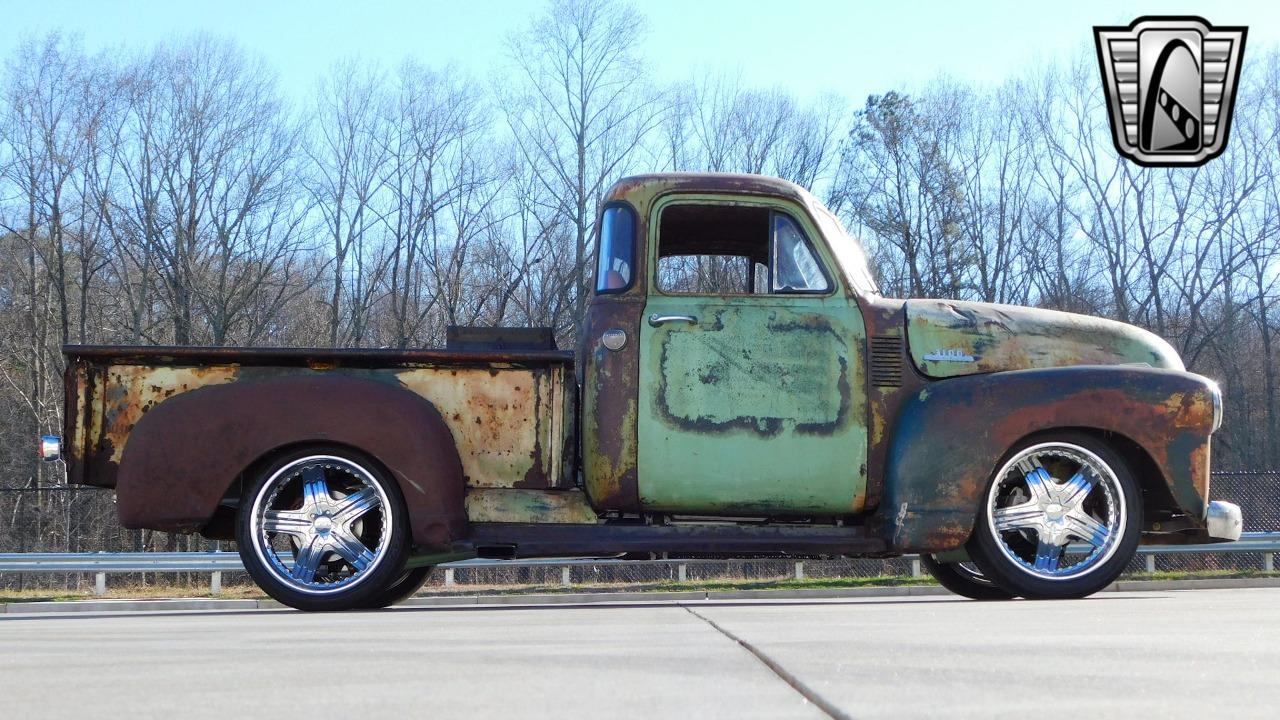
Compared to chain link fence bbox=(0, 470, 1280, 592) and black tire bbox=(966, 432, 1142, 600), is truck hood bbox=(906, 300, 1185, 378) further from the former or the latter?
chain link fence bbox=(0, 470, 1280, 592)

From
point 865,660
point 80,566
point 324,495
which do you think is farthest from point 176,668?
point 80,566

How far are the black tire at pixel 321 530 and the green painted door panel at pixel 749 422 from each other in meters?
1.16

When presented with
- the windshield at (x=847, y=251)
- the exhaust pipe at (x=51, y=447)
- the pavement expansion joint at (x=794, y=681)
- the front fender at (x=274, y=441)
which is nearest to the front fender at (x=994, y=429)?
the windshield at (x=847, y=251)

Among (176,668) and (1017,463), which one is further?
(1017,463)

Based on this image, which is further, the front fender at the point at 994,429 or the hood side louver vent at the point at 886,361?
the hood side louver vent at the point at 886,361

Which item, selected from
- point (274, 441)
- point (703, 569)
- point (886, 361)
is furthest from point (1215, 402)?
point (703, 569)

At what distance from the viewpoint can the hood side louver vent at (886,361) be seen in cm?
592

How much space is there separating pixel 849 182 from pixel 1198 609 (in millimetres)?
29531

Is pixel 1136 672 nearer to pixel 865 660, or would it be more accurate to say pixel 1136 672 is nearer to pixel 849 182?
pixel 865 660

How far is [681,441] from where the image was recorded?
19.2 ft

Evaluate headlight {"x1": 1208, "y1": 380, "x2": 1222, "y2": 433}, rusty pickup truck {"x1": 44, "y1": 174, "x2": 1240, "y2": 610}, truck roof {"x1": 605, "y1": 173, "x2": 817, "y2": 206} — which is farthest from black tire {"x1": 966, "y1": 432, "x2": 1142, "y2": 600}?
truck roof {"x1": 605, "y1": 173, "x2": 817, "y2": 206}

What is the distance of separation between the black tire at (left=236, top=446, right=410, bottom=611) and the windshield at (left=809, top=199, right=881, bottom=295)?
2380mm

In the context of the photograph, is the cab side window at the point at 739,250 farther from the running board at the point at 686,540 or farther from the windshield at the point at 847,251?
the running board at the point at 686,540

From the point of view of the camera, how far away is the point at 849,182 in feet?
111
